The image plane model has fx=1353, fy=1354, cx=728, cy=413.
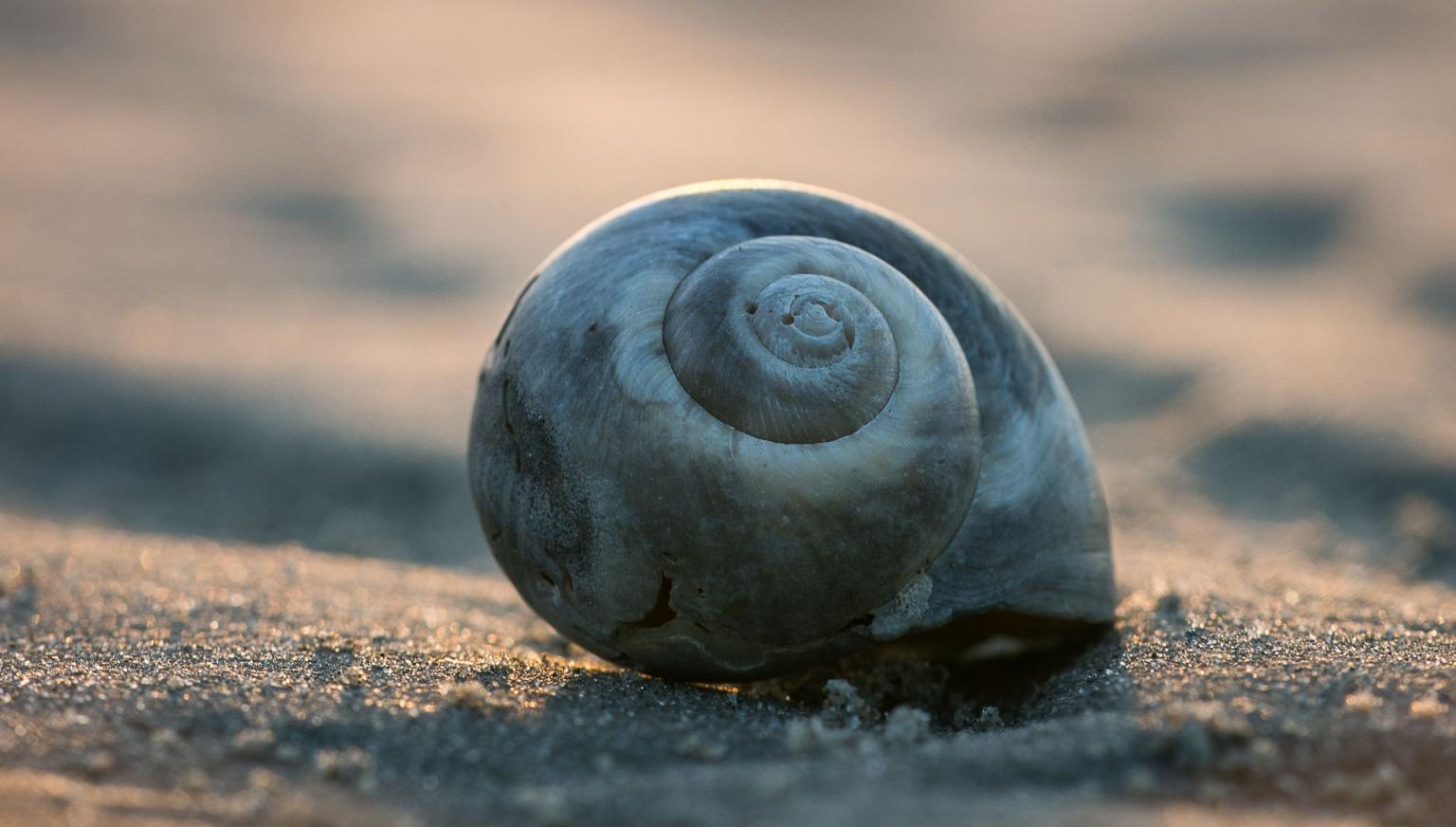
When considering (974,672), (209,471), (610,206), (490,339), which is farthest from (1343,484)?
(610,206)

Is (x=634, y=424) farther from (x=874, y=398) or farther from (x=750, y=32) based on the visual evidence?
(x=750, y=32)

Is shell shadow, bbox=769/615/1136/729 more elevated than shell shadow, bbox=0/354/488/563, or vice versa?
shell shadow, bbox=0/354/488/563

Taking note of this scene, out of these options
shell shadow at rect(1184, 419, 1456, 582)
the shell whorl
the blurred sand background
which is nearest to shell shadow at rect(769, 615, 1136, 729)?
the blurred sand background

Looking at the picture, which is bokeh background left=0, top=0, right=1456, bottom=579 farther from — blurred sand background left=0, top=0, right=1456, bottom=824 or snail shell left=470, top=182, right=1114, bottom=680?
snail shell left=470, top=182, right=1114, bottom=680

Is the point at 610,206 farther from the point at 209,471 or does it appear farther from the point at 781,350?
the point at 781,350

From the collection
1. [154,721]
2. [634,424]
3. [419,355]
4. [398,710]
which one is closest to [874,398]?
[634,424]

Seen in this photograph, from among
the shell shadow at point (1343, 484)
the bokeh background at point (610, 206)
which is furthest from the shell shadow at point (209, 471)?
the shell shadow at point (1343, 484)
